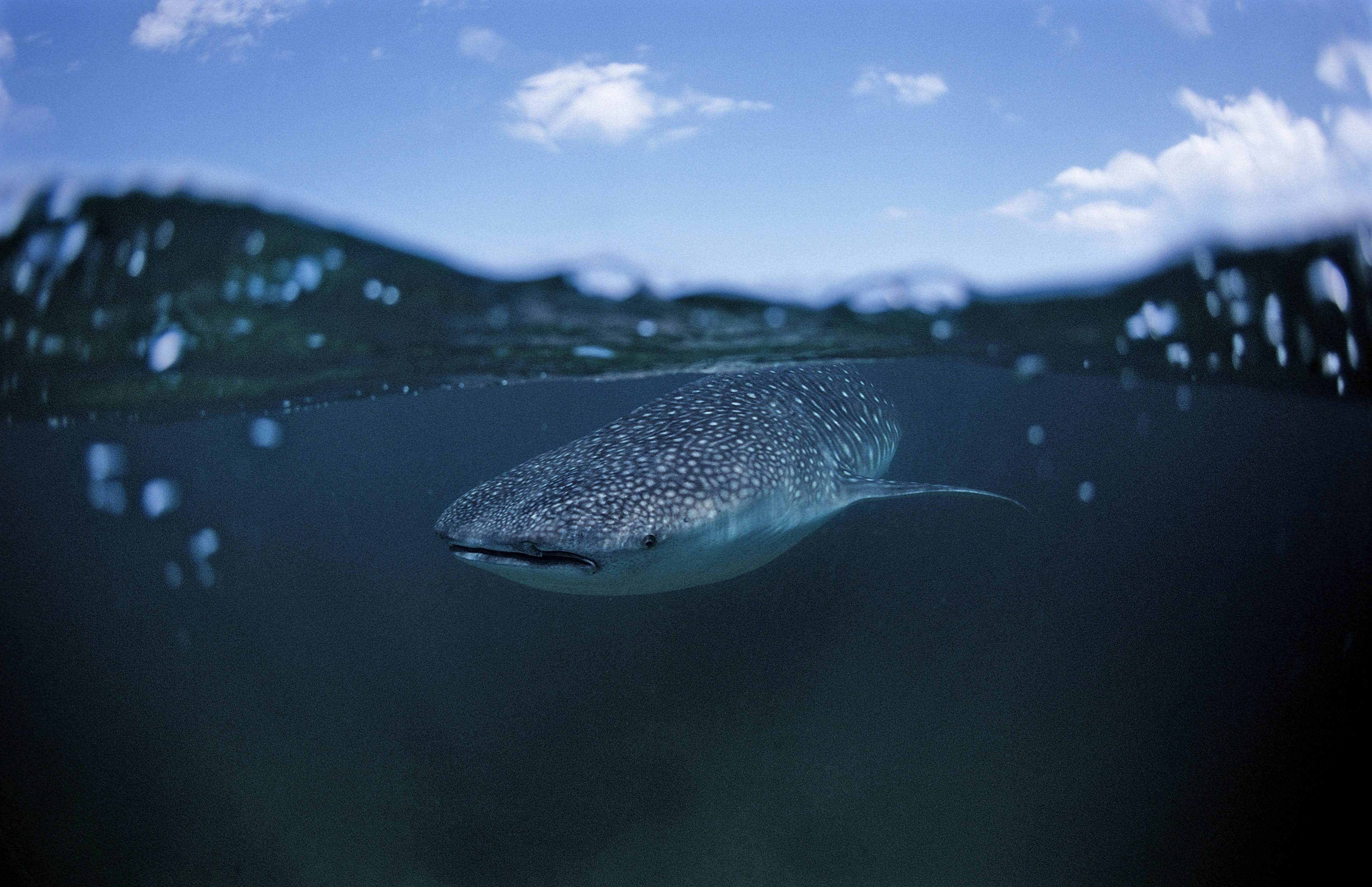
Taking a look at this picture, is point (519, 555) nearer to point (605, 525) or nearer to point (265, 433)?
point (605, 525)

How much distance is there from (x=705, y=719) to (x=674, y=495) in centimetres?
629

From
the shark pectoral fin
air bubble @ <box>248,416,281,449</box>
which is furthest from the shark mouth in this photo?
air bubble @ <box>248,416,281,449</box>

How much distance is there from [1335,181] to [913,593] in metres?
11.7

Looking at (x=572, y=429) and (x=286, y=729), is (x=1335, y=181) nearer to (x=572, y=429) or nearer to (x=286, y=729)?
(x=286, y=729)

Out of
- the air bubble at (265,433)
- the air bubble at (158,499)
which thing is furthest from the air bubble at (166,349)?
the air bubble at (158,499)

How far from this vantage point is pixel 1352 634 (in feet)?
54.1

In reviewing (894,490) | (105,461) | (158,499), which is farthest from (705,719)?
(158,499)

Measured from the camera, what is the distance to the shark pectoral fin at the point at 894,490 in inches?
211

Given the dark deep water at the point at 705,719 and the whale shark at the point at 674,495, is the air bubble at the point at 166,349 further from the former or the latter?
the whale shark at the point at 674,495

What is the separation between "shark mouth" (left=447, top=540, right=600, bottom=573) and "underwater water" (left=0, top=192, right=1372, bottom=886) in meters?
3.94

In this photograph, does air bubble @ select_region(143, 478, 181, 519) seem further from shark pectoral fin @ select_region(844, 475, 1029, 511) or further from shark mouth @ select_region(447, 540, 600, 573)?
shark pectoral fin @ select_region(844, 475, 1029, 511)

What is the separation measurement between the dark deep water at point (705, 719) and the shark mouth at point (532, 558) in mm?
5666

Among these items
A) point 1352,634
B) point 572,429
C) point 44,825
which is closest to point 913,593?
point 1352,634

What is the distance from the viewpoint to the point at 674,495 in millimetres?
4312
